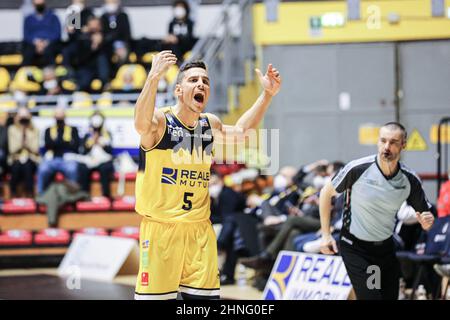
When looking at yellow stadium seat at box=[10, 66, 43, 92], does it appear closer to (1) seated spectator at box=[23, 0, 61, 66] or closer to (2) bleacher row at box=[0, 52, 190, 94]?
(2) bleacher row at box=[0, 52, 190, 94]

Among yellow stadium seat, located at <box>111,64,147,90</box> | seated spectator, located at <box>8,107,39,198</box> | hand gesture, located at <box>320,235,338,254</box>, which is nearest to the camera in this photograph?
hand gesture, located at <box>320,235,338,254</box>

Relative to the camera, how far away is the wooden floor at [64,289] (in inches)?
410

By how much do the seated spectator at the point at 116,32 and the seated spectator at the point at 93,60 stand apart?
3.7 inches

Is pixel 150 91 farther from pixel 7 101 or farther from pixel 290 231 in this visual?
pixel 7 101

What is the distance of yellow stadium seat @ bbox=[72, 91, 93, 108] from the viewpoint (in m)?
15.5

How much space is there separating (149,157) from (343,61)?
9.48 m

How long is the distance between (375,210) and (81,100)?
9.28 meters

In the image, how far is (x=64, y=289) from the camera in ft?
36.5

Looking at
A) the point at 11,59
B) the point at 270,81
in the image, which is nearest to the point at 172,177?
the point at 270,81

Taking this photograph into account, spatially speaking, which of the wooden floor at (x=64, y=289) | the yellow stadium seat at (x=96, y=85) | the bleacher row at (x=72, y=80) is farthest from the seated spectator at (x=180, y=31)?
the wooden floor at (x=64, y=289)

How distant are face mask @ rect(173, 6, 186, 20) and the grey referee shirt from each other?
30.9ft

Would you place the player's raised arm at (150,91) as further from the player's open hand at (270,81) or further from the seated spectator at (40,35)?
the seated spectator at (40,35)

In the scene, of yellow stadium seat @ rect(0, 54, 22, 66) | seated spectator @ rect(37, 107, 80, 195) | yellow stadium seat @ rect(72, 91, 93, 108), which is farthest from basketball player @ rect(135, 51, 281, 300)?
yellow stadium seat @ rect(0, 54, 22, 66)

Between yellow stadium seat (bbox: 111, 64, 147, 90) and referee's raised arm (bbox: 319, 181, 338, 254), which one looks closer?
referee's raised arm (bbox: 319, 181, 338, 254)
